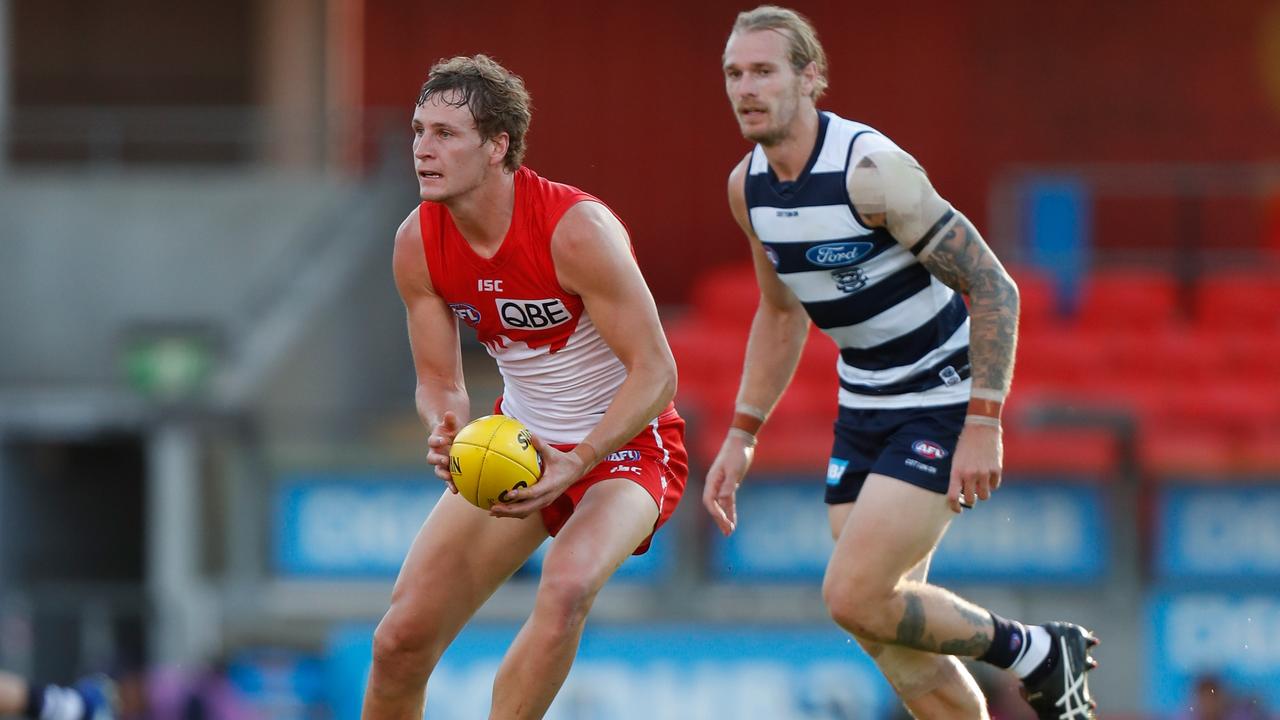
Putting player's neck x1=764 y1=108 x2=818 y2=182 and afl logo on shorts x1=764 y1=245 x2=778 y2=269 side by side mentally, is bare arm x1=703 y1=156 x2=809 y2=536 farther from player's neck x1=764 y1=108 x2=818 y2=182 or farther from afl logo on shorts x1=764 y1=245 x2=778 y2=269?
player's neck x1=764 y1=108 x2=818 y2=182

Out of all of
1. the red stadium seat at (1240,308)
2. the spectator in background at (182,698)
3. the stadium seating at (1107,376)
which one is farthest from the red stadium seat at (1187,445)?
the spectator in background at (182,698)

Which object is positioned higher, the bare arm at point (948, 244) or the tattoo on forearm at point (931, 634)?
the bare arm at point (948, 244)

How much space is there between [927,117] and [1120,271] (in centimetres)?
272

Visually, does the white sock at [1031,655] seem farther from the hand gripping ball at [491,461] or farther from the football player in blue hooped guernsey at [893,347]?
the hand gripping ball at [491,461]

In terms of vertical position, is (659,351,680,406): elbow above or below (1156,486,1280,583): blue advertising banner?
above

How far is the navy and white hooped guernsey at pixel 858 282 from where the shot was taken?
5914mm

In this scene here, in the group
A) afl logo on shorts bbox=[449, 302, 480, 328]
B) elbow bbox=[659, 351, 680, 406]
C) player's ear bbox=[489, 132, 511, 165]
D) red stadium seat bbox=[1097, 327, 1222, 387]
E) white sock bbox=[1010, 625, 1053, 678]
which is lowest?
red stadium seat bbox=[1097, 327, 1222, 387]

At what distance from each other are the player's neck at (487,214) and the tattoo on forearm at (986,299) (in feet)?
4.41

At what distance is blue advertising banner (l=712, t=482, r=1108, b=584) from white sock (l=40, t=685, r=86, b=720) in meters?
4.03

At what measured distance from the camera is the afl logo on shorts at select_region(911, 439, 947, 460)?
6047mm

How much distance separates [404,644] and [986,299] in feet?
6.92

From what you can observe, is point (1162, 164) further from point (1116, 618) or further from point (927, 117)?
point (1116, 618)

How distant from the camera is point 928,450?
6051 mm

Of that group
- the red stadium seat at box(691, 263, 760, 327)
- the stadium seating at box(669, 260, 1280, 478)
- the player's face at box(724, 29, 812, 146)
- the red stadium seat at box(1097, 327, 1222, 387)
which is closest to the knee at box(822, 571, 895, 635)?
the player's face at box(724, 29, 812, 146)
